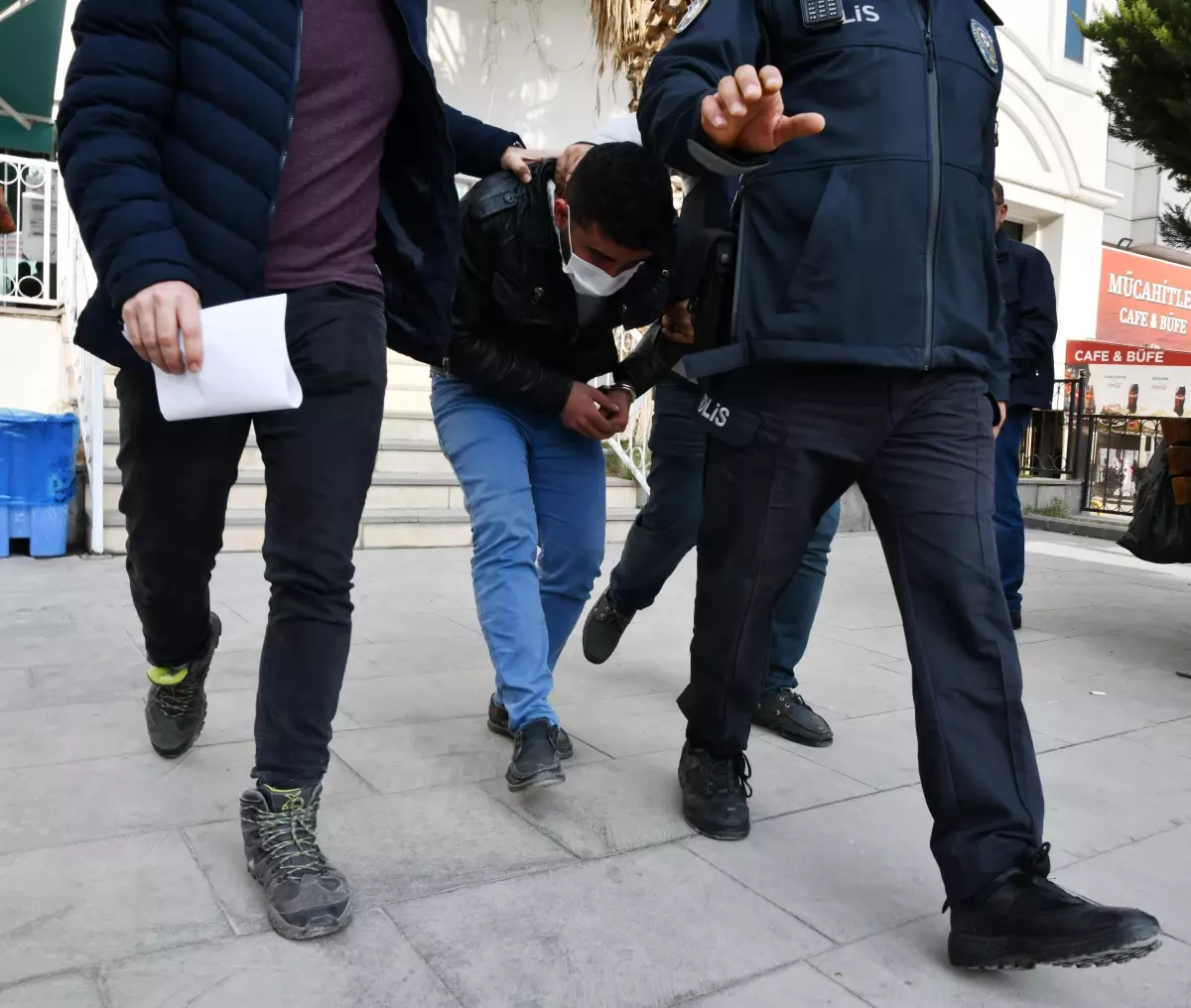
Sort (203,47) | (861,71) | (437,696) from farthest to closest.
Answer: (437,696) → (861,71) → (203,47)

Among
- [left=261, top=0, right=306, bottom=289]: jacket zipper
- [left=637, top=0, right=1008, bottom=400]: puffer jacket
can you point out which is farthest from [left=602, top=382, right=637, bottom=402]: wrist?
[left=261, top=0, right=306, bottom=289]: jacket zipper

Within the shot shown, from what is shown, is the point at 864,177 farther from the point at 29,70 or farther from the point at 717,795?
the point at 29,70

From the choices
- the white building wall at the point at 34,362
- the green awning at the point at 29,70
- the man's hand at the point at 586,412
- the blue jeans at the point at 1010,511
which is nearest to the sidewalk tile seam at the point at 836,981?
the man's hand at the point at 586,412

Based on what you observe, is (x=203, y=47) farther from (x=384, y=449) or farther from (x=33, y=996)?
(x=384, y=449)

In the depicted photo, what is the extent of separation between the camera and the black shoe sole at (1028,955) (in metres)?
1.76

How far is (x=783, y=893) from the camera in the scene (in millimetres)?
2207

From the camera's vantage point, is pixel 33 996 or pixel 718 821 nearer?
pixel 33 996

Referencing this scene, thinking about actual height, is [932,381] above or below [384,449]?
above

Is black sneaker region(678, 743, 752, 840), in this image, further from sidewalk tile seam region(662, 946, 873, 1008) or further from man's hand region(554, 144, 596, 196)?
man's hand region(554, 144, 596, 196)

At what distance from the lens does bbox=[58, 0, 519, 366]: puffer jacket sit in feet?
6.12

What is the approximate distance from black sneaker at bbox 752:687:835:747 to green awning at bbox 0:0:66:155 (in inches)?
280

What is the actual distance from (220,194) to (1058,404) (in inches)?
503

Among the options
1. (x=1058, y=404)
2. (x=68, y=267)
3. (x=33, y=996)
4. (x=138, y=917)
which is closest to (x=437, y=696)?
(x=138, y=917)

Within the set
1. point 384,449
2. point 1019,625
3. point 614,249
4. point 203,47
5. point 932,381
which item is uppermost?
point 203,47
